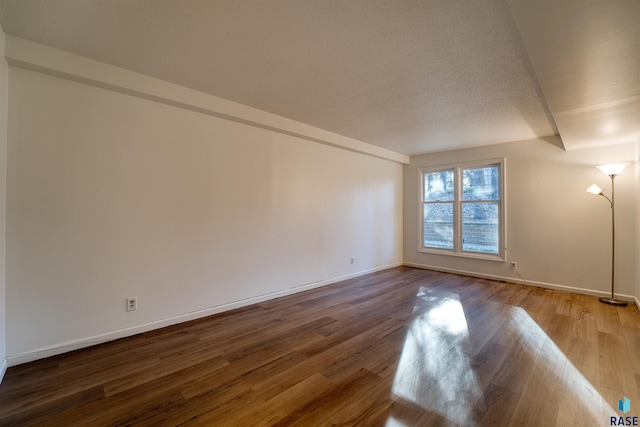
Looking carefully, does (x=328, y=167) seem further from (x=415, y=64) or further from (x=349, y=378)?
(x=349, y=378)

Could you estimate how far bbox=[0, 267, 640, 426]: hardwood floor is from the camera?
1.57 meters

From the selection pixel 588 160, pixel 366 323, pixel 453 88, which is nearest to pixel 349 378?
pixel 366 323

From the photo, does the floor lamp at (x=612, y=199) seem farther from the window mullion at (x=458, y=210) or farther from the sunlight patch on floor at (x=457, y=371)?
the window mullion at (x=458, y=210)

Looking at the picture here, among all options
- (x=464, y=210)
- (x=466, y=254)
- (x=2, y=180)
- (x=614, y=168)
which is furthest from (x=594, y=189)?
(x=2, y=180)

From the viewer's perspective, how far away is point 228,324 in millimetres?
2828

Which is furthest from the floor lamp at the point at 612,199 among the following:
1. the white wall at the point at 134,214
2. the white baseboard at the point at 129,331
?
the white baseboard at the point at 129,331

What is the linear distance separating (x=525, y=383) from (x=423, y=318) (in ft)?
3.83

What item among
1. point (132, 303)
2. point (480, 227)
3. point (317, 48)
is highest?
point (317, 48)

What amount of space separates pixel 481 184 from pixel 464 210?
0.57 metres

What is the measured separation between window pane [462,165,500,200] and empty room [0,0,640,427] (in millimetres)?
685

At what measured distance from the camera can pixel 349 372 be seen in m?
1.99

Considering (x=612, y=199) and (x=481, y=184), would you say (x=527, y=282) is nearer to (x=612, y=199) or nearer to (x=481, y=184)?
(x=612, y=199)

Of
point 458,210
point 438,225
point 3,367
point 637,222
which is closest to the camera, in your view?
point 3,367

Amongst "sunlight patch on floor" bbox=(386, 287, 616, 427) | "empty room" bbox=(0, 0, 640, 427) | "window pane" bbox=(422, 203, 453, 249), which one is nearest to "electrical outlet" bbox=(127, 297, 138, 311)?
"empty room" bbox=(0, 0, 640, 427)
